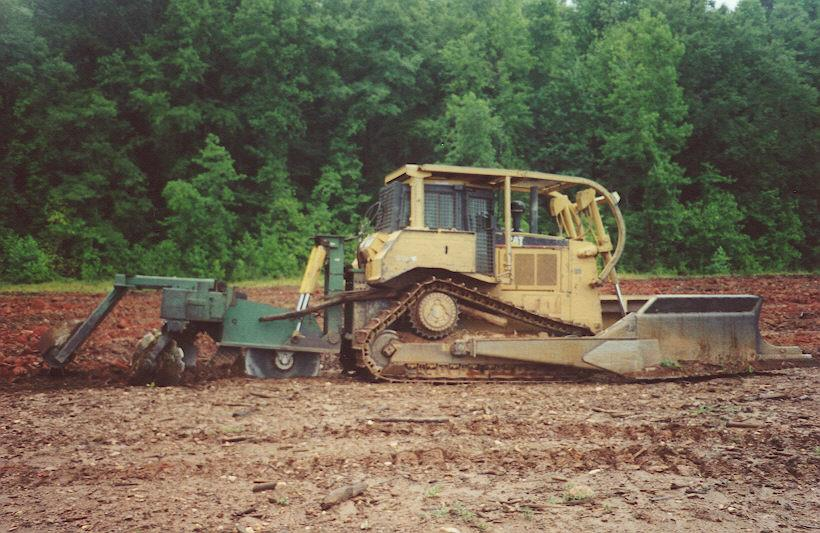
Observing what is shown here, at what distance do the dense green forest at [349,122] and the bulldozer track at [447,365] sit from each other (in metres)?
18.9

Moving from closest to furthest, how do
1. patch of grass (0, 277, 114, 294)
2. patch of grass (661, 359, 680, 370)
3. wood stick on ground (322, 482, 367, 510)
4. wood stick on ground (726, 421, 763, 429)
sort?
wood stick on ground (322, 482, 367, 510)
wood stick on ground (726, 421, 763, 429)
patch of grass (661, 359, 680, 370)
patch of grass (0, 277, 114, 294)

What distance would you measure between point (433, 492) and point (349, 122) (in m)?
30.0

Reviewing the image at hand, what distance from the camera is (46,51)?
1164 inches

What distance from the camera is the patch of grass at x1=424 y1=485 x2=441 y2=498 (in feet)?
15.5

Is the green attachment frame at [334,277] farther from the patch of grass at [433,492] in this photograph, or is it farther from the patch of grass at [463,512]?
the patch of grass at [463,512]

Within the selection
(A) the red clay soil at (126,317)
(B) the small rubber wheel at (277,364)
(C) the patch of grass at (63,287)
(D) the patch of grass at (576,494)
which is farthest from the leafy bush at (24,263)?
(D) the patch of grass at (576,494)

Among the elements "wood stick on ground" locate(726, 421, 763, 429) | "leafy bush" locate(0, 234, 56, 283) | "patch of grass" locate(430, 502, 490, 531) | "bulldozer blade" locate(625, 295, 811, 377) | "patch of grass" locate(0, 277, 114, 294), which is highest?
"leafy bush" locate(0, 234, 56, 283)

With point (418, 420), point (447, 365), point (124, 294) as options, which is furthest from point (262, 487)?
point (124, 294)

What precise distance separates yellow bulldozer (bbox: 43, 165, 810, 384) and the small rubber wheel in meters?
0.01

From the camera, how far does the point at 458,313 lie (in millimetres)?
9648

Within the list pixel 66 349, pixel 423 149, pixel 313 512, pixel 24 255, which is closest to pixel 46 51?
pixel 24 255

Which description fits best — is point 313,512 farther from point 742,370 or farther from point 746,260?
point 746,260

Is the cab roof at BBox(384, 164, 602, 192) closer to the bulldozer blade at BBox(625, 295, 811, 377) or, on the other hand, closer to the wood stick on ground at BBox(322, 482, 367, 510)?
the bulldozer blade at BBox(625, 295, 811, 377)

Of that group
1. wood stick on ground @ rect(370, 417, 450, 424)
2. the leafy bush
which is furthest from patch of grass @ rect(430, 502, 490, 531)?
the leafy bush
